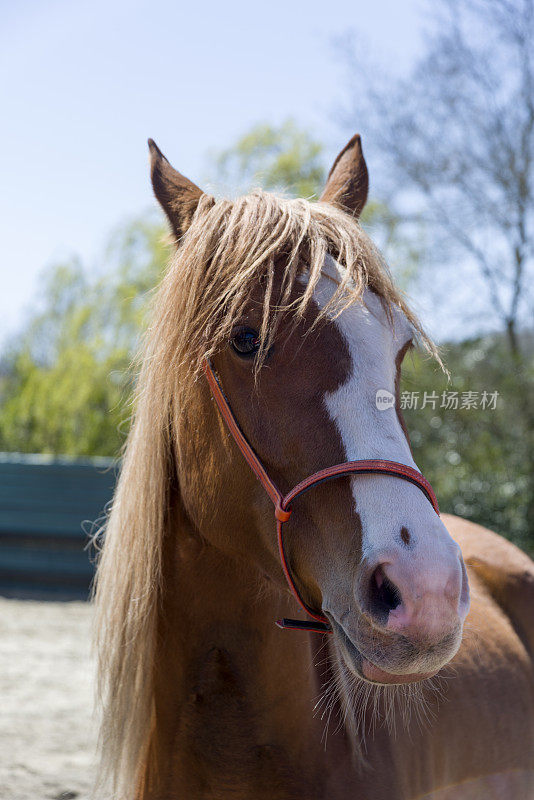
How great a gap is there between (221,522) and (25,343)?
36.3 feet

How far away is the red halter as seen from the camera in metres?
1.15

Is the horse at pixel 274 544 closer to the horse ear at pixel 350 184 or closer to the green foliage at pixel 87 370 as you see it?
the horse ear at pixel 350 184

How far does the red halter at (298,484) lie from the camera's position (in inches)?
45.3

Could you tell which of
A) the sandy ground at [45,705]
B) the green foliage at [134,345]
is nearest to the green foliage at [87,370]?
the green foliage at [134,345]

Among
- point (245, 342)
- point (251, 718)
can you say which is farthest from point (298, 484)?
point (251, 718)

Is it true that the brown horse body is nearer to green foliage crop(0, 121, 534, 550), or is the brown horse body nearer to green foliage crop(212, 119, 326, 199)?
green foliage crop(0, 121, 534, 550)

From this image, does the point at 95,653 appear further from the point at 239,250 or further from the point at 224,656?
the point at 239,250

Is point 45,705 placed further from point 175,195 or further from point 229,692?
point 175,195

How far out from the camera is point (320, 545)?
1.20 metres

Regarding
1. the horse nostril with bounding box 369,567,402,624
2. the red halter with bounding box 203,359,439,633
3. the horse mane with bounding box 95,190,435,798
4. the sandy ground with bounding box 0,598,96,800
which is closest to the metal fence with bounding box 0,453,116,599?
the sandy ground with bounding box 0,598,96,800

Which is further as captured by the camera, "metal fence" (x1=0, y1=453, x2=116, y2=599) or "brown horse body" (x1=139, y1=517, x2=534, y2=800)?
"metal fence" (x1=0, y1=453, x2=116, y2=599)

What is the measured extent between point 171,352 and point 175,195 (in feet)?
1.50

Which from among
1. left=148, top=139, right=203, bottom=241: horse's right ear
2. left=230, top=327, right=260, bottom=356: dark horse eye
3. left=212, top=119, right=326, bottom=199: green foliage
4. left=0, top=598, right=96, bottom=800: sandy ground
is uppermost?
left=212, top=119, right=326, bottom=199: green foliage

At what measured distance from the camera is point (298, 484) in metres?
1.24
